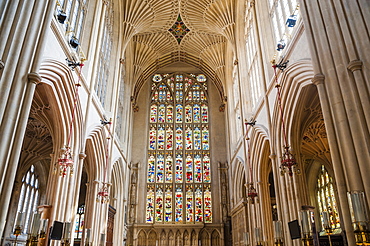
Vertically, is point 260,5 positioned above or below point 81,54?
above

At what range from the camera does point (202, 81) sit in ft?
85.4

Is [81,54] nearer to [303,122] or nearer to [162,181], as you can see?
[303,122]

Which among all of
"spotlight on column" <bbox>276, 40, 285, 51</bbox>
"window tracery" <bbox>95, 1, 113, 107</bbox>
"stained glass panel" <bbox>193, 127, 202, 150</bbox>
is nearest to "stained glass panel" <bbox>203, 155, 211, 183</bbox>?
"stained glass panel" <bbox>193, 127, 202, 150</bbox>

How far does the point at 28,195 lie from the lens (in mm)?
18984

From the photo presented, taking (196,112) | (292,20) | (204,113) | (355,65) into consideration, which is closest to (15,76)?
(355,65)

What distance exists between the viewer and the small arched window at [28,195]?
60.0ft

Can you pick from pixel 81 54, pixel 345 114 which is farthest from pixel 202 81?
pixel 345 114

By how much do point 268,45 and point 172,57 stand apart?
12317 mm

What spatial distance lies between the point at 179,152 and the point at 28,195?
10116 millimetres

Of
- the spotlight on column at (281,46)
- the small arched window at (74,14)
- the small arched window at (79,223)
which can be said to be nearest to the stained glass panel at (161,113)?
the small arched window at (79,223)

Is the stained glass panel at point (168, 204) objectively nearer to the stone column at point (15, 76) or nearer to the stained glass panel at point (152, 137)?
the stained glass panel at point (152, 137)

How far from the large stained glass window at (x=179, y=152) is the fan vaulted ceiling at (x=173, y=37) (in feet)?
5.71

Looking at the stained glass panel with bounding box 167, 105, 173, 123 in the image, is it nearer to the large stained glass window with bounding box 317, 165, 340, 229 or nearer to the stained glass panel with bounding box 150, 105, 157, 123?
the stained glass panel with bounding box 150, 105, 157, 123

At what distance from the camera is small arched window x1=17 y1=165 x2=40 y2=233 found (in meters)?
18.3
